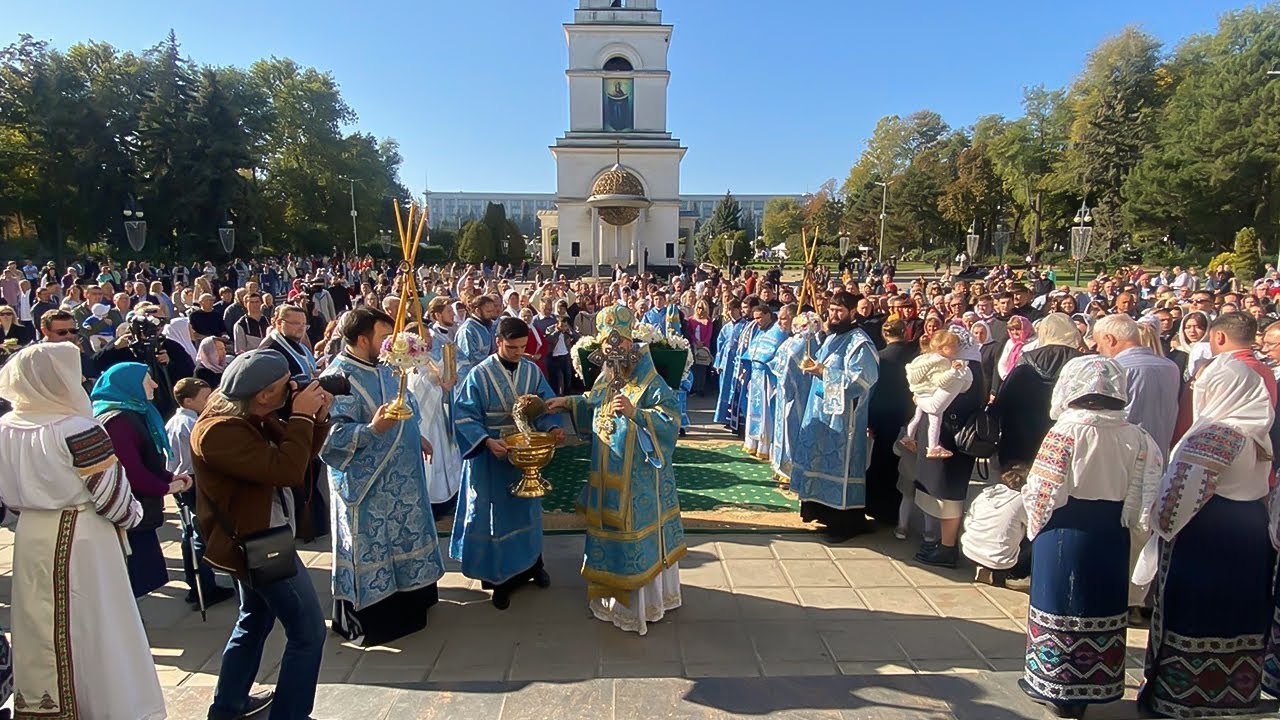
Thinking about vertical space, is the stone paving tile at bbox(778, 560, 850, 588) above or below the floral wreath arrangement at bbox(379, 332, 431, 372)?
below

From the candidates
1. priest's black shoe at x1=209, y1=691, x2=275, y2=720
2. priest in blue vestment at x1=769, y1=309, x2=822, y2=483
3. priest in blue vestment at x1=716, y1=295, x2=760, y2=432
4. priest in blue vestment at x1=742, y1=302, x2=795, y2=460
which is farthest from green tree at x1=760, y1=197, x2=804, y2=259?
priest's black shoe at x1=209, y1=691, x2=275, y2=720

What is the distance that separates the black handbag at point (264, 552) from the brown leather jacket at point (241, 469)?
0.02 metres

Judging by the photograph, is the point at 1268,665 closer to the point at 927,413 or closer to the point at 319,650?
the point at 927,413

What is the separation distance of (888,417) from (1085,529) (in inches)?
109

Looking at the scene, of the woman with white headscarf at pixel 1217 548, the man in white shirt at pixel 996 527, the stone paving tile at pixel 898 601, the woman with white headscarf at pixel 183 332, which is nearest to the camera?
the woman with white headscarf at pixel 1217 548

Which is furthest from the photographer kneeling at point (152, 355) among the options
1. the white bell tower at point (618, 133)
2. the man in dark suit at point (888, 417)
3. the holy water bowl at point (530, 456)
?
the white bell tower at point (618, 133)

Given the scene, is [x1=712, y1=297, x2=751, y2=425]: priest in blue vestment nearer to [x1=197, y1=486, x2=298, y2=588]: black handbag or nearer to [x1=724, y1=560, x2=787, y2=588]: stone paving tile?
[x1=724, y1=560, x2=787, y2=588]: stone paving tile

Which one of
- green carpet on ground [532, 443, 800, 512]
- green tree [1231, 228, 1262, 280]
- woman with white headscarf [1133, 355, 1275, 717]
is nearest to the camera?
woman with white headscarf [1133, 355, 1275, 717]

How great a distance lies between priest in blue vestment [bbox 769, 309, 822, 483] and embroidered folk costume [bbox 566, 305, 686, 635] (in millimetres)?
2995

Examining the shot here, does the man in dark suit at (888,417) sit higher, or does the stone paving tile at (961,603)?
the man in dark suit at (888,417)

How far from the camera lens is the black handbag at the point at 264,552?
307cm

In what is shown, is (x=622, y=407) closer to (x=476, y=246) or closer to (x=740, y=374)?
(x=740, y=374)

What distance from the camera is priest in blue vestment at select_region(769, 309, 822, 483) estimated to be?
741 cm

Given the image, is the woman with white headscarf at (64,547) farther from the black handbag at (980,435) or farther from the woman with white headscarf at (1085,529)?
the black handbag at (980,435)
